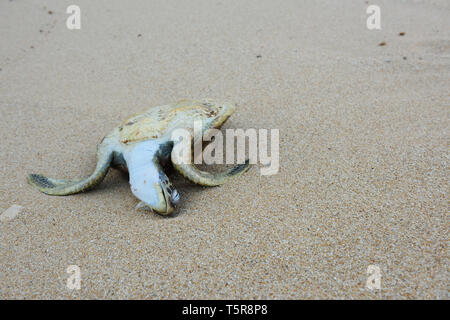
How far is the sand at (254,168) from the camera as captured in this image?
165 centimetres

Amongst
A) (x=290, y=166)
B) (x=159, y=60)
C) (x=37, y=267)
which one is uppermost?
(x=159, y=60)

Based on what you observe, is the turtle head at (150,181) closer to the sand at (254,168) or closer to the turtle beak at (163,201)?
the turtle beak at (163,201)

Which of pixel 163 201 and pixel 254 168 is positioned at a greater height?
pixel 254 168

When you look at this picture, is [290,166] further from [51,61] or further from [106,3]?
[106,3]

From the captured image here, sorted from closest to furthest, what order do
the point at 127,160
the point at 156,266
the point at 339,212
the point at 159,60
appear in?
the point at 156,266 → the point at 339,212 → the point at 127,160 → the point at 159,60

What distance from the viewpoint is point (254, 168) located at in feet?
7.73

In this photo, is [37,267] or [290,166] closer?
[37,267]

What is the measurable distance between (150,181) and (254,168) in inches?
29.6

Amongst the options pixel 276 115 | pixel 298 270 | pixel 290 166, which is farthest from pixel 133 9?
pixel 298 270

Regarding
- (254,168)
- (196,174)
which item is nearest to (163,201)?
(196,174)

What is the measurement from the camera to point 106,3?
5172 mm

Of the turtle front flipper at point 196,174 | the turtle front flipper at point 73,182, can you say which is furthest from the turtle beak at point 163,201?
the turtle front flipper at point 73,182

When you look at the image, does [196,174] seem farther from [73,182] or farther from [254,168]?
[73,182]
